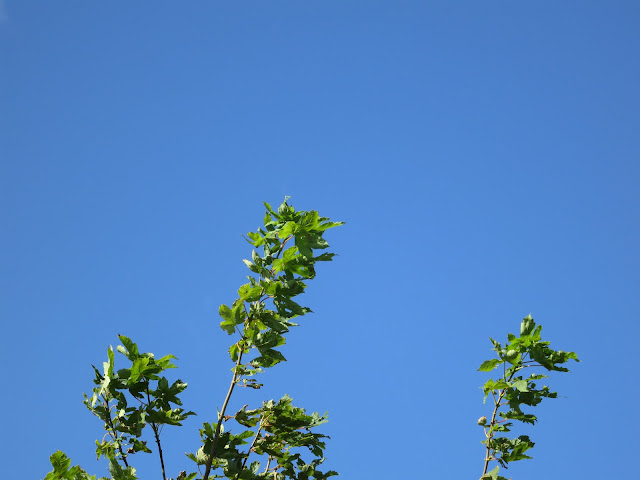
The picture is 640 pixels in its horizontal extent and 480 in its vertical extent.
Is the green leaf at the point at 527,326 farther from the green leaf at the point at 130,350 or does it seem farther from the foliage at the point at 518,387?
the green leaf at the point at 130,350

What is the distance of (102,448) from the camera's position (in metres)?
4.07

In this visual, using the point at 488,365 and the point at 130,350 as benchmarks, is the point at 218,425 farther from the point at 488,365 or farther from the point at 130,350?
the point at 488,365

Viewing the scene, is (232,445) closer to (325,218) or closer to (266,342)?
(266,342)

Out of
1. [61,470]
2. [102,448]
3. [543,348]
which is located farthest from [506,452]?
[61,470]

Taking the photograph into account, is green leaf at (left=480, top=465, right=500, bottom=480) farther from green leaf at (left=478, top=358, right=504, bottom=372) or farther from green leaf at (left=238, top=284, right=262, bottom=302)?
green leaf at (left=238, top=284, right=262, bottom=302)

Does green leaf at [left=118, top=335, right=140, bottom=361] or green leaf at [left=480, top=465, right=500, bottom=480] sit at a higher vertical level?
green leaf at [left=118, top=335, right=140, bottom=361]

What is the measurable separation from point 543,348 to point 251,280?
89.4 inches

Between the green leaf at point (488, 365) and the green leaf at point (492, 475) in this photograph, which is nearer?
the green leaf at point (492, 475)

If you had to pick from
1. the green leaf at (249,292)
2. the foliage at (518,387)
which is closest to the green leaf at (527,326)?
the foliage at (518,387)

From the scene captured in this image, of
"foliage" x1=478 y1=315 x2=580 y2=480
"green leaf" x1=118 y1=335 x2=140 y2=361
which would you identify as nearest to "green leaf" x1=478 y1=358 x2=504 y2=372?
"foliage" x1=478 y1=315 x2=580 y2=480

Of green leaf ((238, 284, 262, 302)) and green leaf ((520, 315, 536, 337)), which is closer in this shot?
green leaf ((238, 284, 262, 302))

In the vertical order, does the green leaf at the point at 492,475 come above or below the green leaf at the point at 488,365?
below

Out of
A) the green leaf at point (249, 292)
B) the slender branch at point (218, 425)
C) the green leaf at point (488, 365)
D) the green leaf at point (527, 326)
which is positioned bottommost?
the slender branch at point (218, 425)

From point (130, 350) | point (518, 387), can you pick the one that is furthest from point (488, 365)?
point (130, 350)
